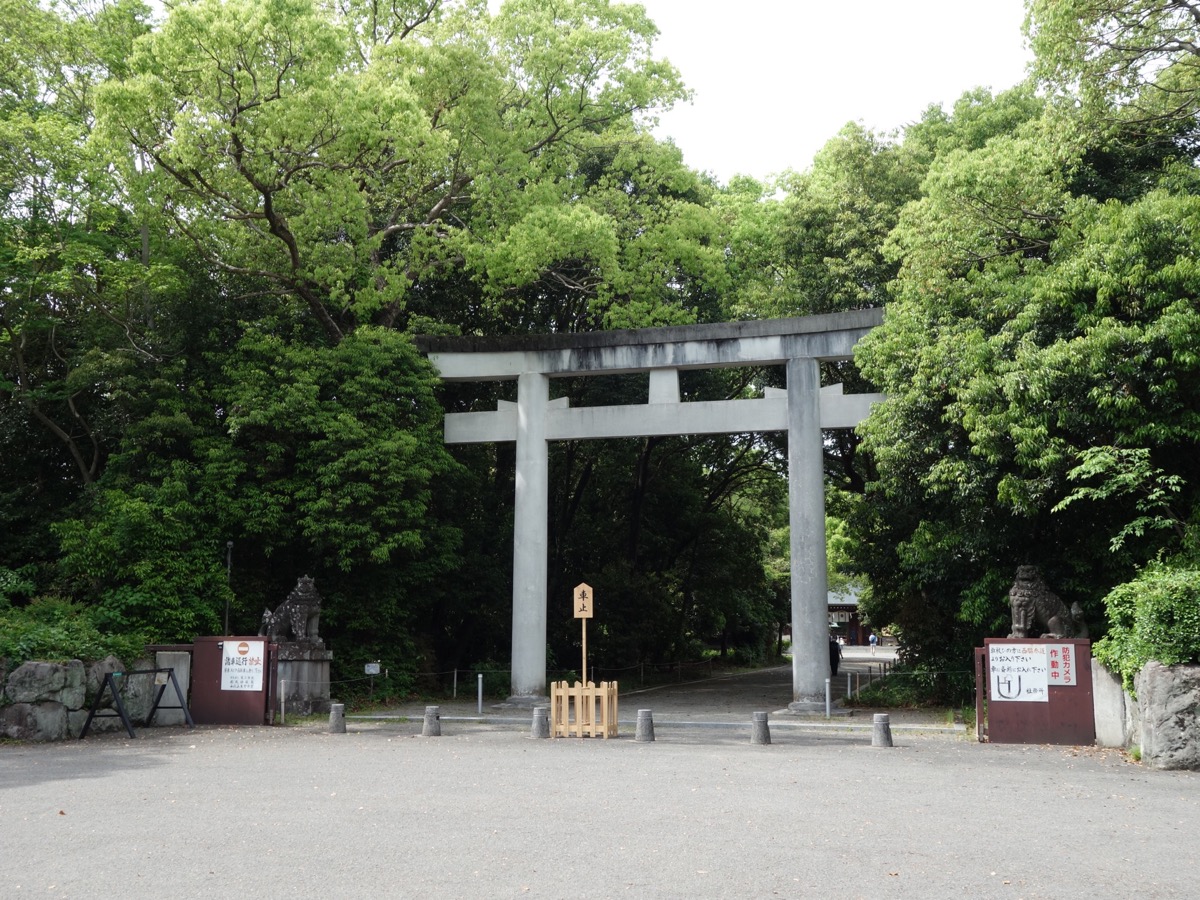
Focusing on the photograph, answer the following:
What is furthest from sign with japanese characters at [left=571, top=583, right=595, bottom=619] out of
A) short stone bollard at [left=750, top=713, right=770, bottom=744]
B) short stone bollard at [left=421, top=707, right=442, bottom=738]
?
short stone bollard at [left=750, top=713, right=770, bottom=744]

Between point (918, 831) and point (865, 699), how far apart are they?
12.5m

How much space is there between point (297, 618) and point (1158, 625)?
12752 mm

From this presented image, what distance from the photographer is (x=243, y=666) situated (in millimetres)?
15945

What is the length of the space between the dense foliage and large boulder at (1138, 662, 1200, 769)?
1.53ft

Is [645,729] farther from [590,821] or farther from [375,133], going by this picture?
[375,133]

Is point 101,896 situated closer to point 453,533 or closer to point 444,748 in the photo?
point 444,748

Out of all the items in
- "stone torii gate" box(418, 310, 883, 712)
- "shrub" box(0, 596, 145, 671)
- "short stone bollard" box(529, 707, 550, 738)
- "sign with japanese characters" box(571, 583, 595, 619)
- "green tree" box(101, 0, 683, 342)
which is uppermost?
"green tree" box(101, 0, 683, 342)

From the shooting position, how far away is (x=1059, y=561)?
53.5 feet

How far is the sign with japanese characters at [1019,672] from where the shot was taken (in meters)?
13.5

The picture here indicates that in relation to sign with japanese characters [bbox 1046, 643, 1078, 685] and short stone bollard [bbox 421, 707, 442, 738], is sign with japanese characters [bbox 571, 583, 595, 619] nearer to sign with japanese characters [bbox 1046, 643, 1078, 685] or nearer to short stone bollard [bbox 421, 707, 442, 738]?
short stone bollard [bbox 421, 707, 442, 738]

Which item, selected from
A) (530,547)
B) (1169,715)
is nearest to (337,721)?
(530,547)

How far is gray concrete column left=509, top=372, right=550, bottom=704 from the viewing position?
20.2m

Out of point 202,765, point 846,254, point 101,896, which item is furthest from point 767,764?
point 846,254

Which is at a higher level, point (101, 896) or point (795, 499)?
point (795, 499)
